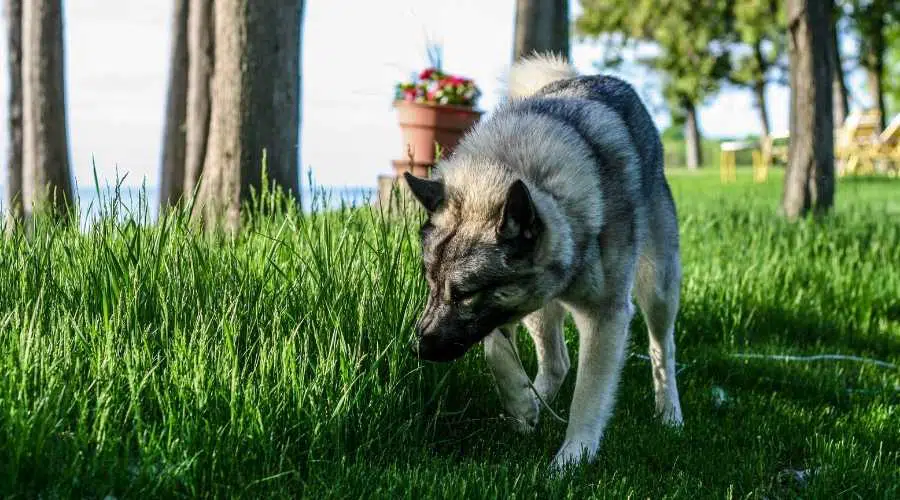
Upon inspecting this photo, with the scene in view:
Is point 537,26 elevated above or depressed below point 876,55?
below

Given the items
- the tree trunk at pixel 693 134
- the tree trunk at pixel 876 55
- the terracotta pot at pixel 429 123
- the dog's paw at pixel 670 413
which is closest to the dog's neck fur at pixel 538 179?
the dog's paw at pixel 670 413

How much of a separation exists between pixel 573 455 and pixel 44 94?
10190 millimetres

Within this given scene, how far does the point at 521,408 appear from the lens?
414 centimetres

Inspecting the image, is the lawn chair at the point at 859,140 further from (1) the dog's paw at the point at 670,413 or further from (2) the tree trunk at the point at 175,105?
(1) the dog's paw at the point at 670,413

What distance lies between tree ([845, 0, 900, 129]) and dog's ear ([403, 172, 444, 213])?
3063 centimetres

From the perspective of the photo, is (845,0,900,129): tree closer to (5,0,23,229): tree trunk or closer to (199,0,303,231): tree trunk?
(5,0,23,229): tree trunk

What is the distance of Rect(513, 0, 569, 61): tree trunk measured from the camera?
33.8ft

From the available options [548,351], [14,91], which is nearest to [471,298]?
[548,351]

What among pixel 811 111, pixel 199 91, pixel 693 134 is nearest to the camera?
pixel 199 91

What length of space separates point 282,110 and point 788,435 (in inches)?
185

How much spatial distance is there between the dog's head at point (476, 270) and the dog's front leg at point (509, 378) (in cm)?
41

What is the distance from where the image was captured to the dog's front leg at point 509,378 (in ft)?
13.5

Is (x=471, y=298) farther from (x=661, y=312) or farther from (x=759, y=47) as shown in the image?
(x=759, y=47)

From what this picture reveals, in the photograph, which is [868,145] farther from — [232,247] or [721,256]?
[232,247]
